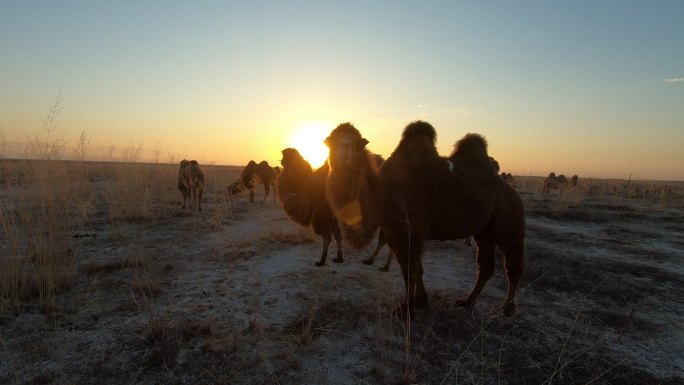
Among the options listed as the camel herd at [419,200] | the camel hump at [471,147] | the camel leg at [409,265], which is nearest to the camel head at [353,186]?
the camel herd at [419,200]

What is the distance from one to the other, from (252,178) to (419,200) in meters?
14.2

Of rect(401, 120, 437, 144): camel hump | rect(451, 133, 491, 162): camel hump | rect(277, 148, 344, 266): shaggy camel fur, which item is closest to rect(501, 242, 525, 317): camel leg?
rect(451, 133, 491, 162): camel hump

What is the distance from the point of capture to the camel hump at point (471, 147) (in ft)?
17.2

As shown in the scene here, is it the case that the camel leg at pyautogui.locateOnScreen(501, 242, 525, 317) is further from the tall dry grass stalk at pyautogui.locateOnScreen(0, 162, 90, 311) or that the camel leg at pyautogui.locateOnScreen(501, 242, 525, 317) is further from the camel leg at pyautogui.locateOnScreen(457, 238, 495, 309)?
the tall dry grass stalk at pyautogui.locateOnScreen(0, 162, 90, 311)

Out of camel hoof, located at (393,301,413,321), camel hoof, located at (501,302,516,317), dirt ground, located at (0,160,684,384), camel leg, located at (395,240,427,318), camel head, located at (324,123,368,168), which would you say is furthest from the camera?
camel hoof, located at (501,302,516,317)

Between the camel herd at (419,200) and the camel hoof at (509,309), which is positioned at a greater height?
the camel herd at (419,200)

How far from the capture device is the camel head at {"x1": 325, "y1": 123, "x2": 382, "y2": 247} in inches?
161

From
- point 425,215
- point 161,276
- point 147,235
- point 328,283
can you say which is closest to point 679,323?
point 425,215

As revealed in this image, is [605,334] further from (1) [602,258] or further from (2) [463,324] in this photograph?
(1) [602,258]

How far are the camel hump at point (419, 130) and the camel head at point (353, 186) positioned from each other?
944 mm

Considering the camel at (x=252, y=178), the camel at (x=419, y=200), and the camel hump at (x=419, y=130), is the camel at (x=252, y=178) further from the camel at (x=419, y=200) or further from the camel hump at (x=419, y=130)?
the camel at (x=419, y=200)

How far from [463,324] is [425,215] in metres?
1.55

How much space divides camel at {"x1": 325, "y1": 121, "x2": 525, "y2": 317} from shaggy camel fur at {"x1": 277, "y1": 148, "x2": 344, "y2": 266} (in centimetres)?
271

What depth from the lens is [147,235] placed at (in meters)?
8.46
